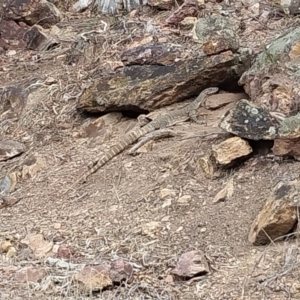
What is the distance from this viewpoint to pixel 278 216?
13.2 ft

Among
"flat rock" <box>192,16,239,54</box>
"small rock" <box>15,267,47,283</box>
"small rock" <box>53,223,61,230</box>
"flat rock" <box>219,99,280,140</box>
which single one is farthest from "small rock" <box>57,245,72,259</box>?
"flat rock" <box>192,16,239,54</box>

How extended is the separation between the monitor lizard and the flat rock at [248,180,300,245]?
182cm

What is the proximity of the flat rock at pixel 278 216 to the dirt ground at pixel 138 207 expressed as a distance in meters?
0.06

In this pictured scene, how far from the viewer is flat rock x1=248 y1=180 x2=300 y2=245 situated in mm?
4031

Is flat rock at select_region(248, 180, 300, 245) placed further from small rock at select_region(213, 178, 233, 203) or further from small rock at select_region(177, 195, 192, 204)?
small rock at select_region(177, 195, 192, 204)

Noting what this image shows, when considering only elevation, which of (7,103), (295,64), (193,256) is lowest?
(7,103)

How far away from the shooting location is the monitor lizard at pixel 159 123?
5828 millimetres

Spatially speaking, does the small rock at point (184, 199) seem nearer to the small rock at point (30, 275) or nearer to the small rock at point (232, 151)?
the small rock at point (232, 151)

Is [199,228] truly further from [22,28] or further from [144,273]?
[22,28]

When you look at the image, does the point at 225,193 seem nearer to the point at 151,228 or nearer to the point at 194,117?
the point at 151,228

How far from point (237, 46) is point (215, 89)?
42 cm

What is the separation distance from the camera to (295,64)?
5328 millimetres

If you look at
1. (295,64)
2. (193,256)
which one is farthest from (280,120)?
(193,256)

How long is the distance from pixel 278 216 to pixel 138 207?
1.28 m
